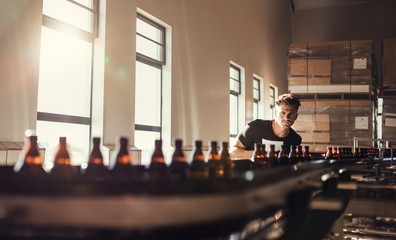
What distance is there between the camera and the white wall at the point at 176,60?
9.55 feet

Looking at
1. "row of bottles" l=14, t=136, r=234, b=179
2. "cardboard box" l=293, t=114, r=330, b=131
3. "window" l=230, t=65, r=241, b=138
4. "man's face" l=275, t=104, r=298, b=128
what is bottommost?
"row of bottles" l=14, t=136, r=234, b=179

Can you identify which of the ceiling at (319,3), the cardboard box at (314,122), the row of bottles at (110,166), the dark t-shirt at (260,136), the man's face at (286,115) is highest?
the ceiling at (319,3)

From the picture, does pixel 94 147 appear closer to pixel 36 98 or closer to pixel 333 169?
pixel 333 169

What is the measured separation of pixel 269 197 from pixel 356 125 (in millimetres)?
6444

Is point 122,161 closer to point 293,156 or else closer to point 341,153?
point 293,156

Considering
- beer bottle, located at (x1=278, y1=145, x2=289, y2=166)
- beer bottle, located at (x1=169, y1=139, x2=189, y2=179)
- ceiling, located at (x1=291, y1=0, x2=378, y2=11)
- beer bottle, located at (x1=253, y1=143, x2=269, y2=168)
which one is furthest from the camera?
ceiling, located at (x1=291, y1=0, x2=378, y2=11)

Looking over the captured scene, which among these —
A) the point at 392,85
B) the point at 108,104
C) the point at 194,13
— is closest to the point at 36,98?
the point at 108,104

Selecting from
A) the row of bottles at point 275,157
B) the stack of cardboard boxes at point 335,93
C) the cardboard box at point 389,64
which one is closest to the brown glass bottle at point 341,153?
the row of bottles at point 275,157

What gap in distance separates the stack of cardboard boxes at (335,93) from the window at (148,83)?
3032mm

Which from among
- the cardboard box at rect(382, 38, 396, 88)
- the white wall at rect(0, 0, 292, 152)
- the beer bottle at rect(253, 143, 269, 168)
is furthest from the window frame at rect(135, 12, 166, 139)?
the cardboard box at rect(382, 38, 396, 88)

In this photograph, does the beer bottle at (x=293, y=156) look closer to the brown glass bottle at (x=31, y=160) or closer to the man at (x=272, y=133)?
the man at (x=272, y=133)

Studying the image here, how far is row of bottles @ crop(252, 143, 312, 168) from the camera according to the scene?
80.7 inches

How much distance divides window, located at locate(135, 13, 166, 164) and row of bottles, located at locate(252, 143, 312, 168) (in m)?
2.42

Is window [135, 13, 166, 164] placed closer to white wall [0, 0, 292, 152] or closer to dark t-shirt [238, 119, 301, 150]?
white wall [0, 0, 292, 152]
